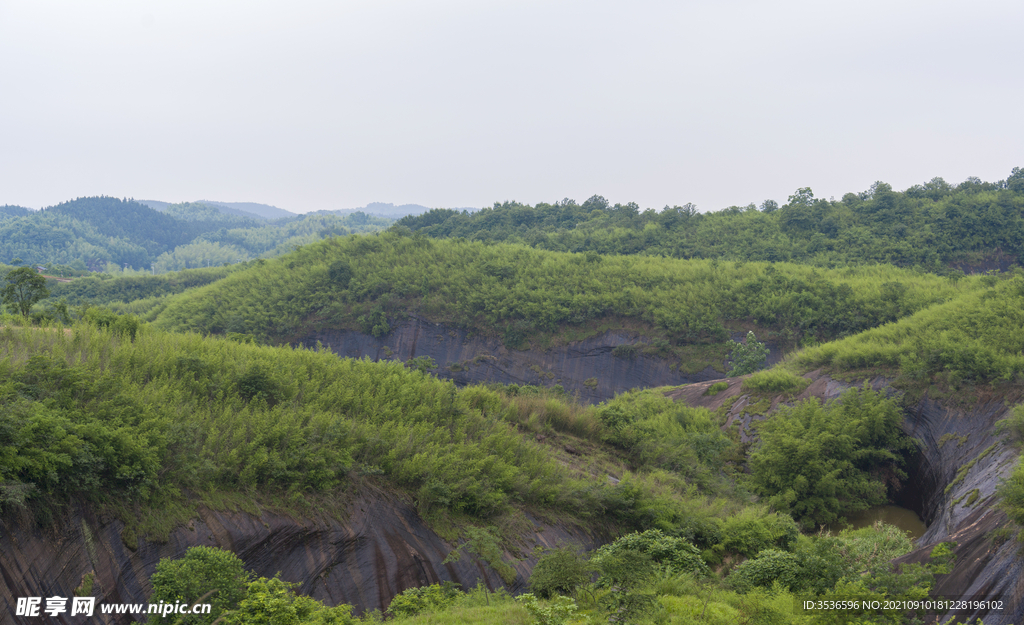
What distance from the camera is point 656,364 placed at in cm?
3475

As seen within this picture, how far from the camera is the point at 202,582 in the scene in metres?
6.99

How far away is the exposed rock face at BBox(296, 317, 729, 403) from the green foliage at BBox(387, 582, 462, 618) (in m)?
25.1

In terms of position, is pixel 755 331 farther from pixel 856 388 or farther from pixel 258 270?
pixel 258 270

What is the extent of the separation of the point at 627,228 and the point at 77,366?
47.4 meters

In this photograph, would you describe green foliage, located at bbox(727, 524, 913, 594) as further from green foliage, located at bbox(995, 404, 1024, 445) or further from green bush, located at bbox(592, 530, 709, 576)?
green foliage, located at bbox(995, 404, 1024, 445)

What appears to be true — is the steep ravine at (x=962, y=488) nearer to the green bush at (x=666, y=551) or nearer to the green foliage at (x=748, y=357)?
the green bush at (x=666, y=551)

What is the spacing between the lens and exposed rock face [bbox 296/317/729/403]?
114 feet

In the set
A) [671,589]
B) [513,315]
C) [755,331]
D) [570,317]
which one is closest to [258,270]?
[513,315]

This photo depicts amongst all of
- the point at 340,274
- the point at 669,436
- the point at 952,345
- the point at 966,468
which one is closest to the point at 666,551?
the point at 669,436

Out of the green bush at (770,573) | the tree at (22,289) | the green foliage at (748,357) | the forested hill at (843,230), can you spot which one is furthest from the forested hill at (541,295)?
the green bush at (770,573)

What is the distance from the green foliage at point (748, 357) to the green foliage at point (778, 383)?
7345 millimetres

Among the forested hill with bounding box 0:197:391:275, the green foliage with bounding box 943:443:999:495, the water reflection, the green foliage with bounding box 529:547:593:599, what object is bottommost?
the water reflection

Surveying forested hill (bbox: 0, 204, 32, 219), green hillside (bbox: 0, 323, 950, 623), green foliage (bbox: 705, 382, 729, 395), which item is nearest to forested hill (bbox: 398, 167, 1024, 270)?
green foliage (bbox: 705, 382, 729, 395)

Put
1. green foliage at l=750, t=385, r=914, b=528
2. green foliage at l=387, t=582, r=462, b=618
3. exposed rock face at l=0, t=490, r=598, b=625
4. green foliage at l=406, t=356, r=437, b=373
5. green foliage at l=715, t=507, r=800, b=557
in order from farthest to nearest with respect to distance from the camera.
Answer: green foliage at l=406, t=356, r=437, b=373, green foliage at l=750, t=385, r=914, b=528, green foliage at l=715, t=507, r=800, b=557, green foliage at l=387, t=582, r=462, b=618, exposed rock face at l=0, t=490, r=598, b=625
